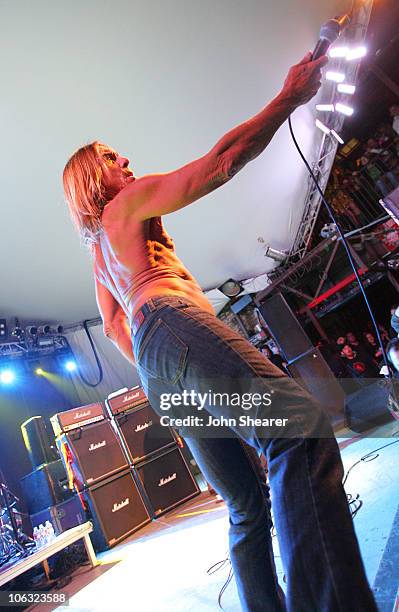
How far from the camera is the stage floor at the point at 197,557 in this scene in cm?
143

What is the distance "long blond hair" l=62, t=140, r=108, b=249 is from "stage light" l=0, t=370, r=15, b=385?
5089 mm

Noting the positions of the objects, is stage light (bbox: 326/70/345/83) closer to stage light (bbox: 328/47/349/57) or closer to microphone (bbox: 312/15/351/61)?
Result: stage light (bbox: 328/47/349/57)

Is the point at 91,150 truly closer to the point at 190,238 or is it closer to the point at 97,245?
the point at 97,245

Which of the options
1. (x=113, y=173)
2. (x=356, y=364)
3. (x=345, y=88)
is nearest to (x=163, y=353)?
(x=113, y=173)

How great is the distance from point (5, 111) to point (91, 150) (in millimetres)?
2001

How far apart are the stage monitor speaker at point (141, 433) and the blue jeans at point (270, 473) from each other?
12.5ft

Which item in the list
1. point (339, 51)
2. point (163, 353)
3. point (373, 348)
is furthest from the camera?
point (373, 348)

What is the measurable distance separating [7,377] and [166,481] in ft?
9.48

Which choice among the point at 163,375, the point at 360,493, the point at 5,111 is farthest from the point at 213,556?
the point at 5,111

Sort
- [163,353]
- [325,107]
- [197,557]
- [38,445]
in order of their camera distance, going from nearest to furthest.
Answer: [163,353] → [197,557] → [325,107] → [38,445]

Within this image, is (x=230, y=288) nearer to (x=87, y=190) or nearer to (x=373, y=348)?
(x=373, y=348)

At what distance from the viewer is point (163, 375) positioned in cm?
91

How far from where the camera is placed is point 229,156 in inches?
35.8

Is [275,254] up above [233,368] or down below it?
above
